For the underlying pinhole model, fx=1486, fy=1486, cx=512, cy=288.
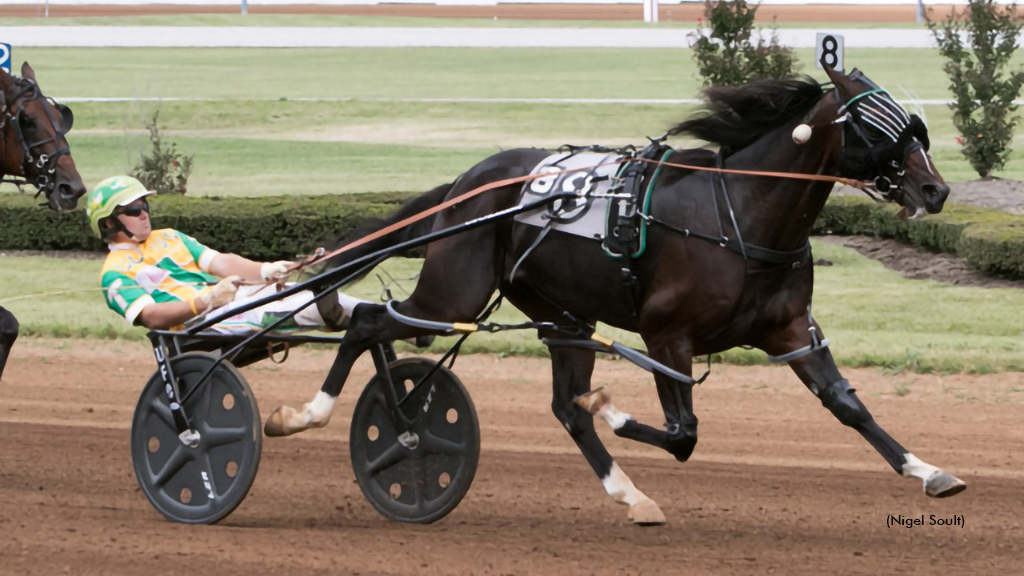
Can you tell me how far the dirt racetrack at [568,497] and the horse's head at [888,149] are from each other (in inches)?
45.5

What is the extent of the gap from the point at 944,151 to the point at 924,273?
10.6 m

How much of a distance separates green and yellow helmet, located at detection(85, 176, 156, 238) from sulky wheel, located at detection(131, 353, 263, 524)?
23.9 inches

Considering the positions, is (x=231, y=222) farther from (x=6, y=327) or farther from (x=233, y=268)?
(x=233, y=268)

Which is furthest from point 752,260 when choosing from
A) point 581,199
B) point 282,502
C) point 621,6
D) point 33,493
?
point 621,6

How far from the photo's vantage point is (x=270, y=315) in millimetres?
5719

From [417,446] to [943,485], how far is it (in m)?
1.89

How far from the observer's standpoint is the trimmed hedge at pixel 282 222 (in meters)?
12.2

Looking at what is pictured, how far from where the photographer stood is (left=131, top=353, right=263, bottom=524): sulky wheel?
208 inches

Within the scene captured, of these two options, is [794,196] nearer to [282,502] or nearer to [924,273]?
[282,502]

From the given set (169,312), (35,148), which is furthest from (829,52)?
(35,148)

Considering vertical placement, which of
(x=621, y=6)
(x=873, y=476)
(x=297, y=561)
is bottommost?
(x=621, y=6)

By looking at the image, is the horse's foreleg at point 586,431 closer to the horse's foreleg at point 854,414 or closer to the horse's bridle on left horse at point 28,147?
the horse's foreleg at point 854,414

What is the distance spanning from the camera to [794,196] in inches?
196

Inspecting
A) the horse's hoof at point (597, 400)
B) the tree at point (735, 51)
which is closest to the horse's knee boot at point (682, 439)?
the horse's hoof at point (597, 400)
